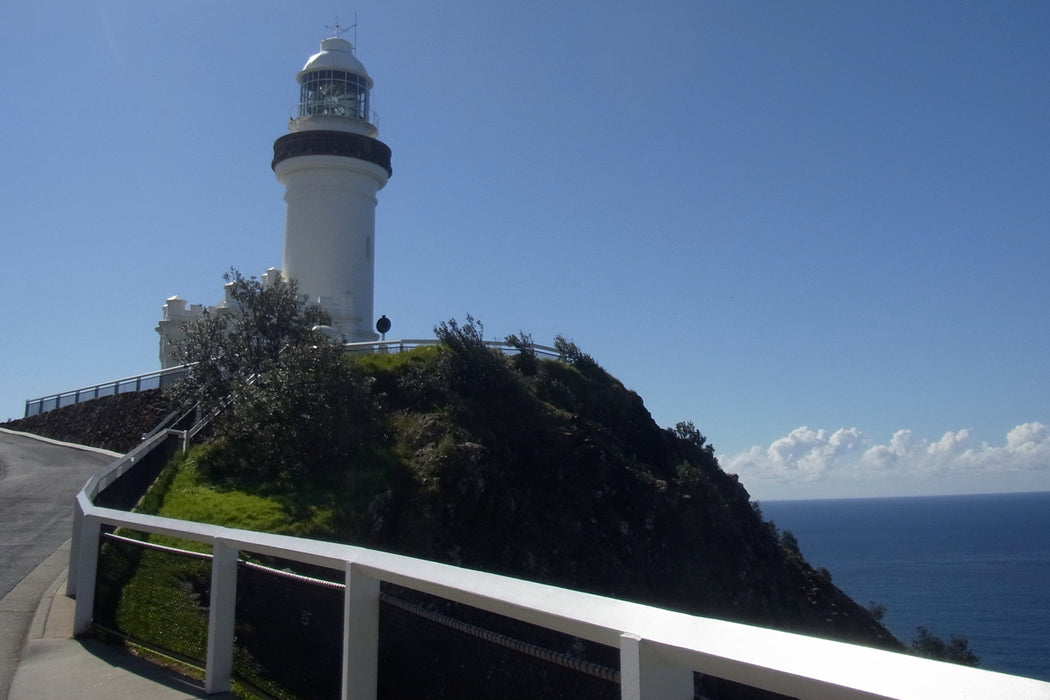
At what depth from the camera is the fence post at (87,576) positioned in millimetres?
7414

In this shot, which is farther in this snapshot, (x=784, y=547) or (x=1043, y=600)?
(x=1043, y=600)

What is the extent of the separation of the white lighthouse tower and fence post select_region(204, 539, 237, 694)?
26.1 metres

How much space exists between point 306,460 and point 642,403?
47.1 ft

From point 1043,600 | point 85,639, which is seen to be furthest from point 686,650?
point 1043,600

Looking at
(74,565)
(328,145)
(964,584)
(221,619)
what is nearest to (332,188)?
(328,145)

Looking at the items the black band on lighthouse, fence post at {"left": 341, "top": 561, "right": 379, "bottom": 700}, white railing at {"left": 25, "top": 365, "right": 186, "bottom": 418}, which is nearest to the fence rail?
white railing at {"left": 25, "top": 365, "right": 186, "bottom": 418}

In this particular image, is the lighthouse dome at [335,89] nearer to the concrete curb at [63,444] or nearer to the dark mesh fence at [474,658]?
the concrete curb at [63,444]

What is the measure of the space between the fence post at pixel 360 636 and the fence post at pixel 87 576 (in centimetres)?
441

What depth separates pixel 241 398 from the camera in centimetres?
1797

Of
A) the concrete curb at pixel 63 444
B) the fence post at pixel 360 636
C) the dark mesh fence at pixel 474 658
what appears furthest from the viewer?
the concrete curb at pixel 63 444

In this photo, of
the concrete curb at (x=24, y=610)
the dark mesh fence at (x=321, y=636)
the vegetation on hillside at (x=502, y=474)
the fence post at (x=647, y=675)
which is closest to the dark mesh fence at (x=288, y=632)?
the dark mesh fence at (x=321, y=636)

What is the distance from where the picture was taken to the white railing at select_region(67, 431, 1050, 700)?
6.60ft

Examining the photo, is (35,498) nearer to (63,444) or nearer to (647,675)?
(63,444)

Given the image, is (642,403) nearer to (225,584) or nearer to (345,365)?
(345,365)
